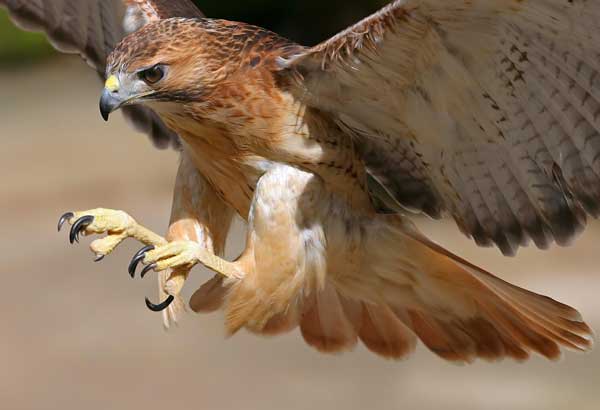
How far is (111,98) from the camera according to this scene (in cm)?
430

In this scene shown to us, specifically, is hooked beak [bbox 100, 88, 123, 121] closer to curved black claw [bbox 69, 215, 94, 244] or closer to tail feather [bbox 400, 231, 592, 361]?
curved black claw [bbox 69, 215, 94, 244]

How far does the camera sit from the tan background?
8.12m

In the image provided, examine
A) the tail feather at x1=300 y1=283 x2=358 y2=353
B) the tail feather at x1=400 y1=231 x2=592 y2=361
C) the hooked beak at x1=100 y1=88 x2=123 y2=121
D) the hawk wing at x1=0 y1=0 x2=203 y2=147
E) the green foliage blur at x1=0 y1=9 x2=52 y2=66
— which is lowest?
the green foliage blur at x1=0 y1=9 x2=52 y2=66

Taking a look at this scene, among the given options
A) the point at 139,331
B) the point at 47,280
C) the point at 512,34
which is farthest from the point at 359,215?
the point at 47,280

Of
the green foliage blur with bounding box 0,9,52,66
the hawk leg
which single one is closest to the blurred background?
the green foliage blur with bounding box 0,9,52,66

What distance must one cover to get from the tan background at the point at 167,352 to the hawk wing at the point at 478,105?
3.52 m

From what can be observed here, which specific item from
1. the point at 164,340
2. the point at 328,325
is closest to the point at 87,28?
the point at 328,325

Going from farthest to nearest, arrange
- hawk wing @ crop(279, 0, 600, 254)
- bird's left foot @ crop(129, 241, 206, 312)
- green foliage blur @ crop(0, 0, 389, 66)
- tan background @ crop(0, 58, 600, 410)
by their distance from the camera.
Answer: green foliage blur @ crop(0, 0, 389, 66)
tan background @ crop(0, 58, 600, 410)
bird's left foot @ crop(129, 241, 206, 312)
hawk wing @ crop(279, 0, 600, 254)

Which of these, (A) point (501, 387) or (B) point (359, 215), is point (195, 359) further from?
(B) point (359, 215)

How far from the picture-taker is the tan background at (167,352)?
26.7 ft

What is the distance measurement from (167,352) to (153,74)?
452 centimetres

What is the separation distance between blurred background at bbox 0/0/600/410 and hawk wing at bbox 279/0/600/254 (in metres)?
3.53

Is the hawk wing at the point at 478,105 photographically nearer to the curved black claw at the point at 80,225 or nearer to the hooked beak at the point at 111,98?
the hooked beak at the point at 111,98

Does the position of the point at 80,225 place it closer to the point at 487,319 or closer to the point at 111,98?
the point at 111,98
